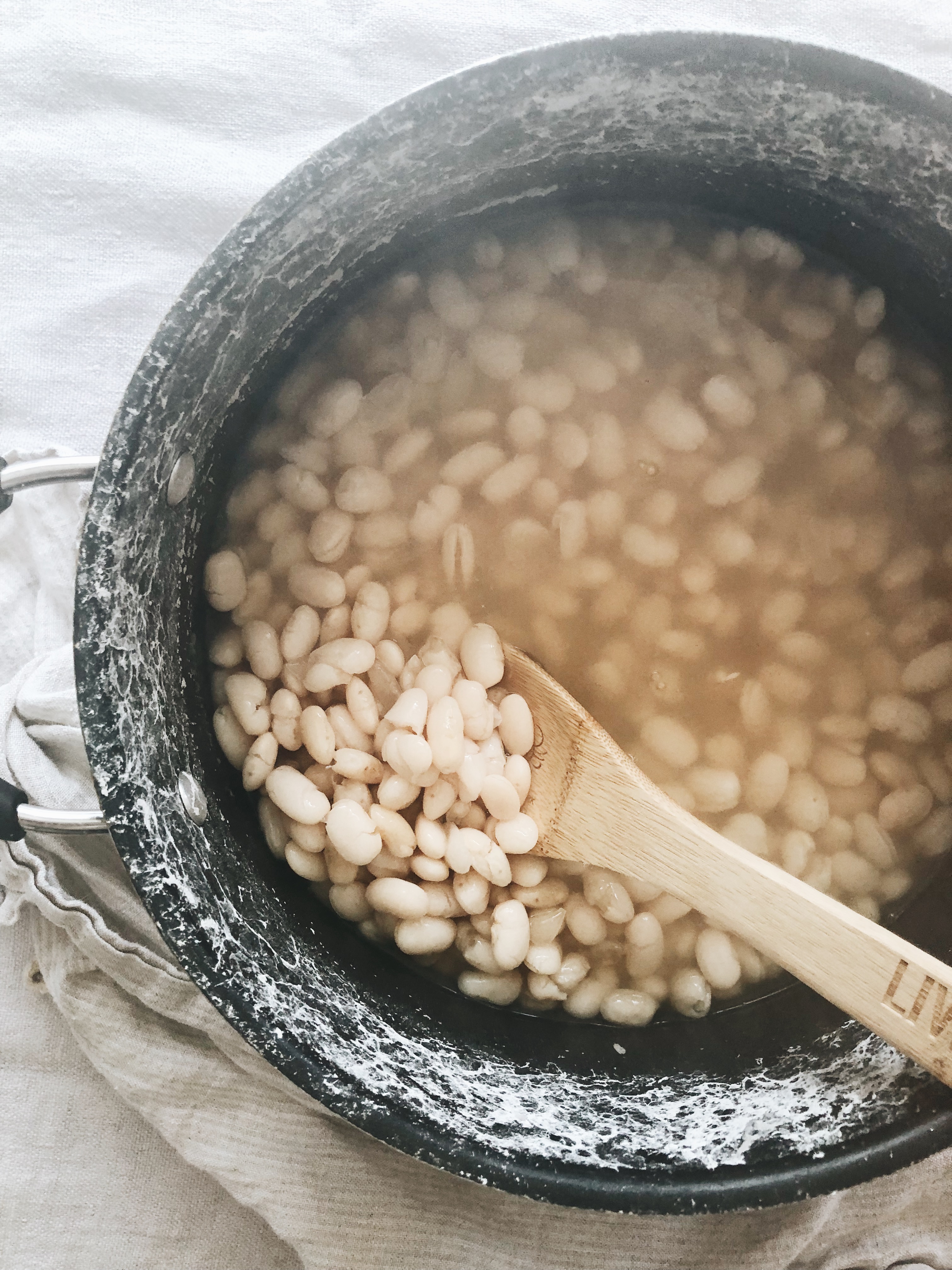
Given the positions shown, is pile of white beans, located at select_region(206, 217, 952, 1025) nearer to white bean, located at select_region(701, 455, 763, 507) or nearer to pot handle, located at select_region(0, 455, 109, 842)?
white bean, located at select_region(701, 455, 763, 507)

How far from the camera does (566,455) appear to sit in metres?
0.91

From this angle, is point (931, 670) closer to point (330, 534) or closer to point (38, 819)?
point (330, 534)

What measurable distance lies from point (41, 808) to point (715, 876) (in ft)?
1.63

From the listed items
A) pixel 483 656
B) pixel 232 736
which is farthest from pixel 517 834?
pixel 232 736

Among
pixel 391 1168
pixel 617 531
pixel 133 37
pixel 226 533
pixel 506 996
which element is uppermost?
pixel 133 37

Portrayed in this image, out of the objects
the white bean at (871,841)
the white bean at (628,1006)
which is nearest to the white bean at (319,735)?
the white bean at (628,1006)

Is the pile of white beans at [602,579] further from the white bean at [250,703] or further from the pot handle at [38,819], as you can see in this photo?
the pot handle at [38,819]

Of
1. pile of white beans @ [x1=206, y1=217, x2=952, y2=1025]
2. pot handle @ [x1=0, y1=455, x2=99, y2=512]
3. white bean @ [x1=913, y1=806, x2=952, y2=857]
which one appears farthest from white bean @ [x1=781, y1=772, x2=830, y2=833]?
pot handle @ [x1=0, y1=455, x2=99, y2=512]

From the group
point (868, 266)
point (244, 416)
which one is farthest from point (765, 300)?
point (244, 416)

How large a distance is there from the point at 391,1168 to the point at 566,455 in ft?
2.16

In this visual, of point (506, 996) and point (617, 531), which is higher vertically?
point (617, 531)

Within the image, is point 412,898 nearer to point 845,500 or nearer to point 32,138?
point 845,500

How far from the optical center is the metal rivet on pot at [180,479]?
2.55 feet

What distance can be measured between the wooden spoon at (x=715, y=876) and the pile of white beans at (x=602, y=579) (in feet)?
0.09
